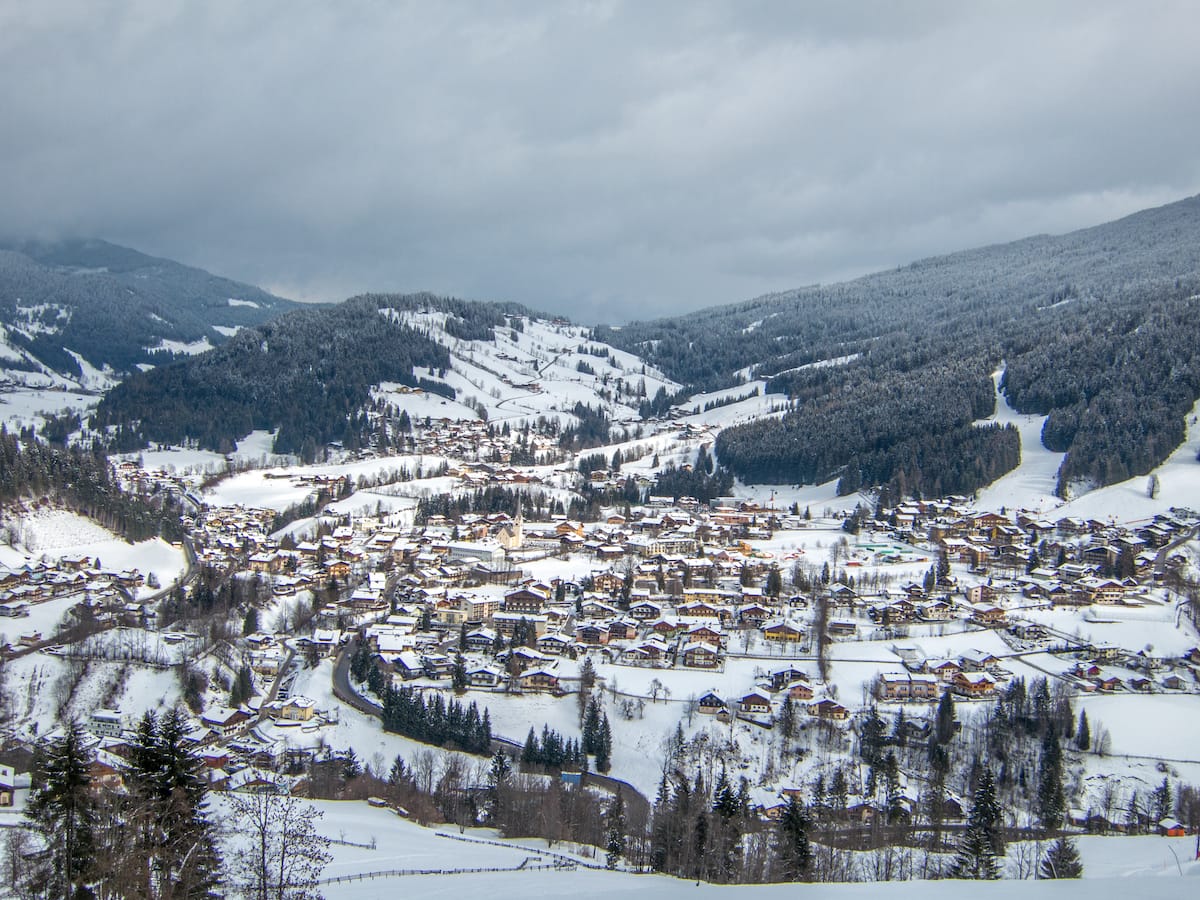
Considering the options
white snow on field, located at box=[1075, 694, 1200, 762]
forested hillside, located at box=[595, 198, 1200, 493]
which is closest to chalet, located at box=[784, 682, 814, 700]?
white snow on field, located at box=[1075, 694, 1200, 762]

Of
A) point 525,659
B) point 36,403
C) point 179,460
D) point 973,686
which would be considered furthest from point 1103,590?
point 36,403

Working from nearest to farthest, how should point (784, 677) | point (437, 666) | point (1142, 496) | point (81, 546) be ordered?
point (784, 677) < point (437, 666) < point (81, 546) < point (1142, 496)

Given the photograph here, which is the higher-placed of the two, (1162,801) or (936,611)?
(936,611)

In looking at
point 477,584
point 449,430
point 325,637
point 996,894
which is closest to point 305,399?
point 449,430

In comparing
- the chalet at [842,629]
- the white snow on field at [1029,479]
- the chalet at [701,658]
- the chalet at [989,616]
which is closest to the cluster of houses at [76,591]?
the chalet at [701,658]

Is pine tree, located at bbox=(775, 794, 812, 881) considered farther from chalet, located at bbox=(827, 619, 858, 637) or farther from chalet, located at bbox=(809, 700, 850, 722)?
chalet, located at bbox=(827, 619, 858, 637)

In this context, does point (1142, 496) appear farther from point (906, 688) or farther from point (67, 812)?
point (67, 812)

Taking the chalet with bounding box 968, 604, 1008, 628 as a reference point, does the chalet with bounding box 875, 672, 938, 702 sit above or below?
below

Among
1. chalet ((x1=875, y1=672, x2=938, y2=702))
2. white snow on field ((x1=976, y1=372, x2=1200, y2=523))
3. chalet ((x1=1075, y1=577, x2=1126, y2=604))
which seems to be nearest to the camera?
chalet ((x1=875, y1=672, x2=938, y2=702))
